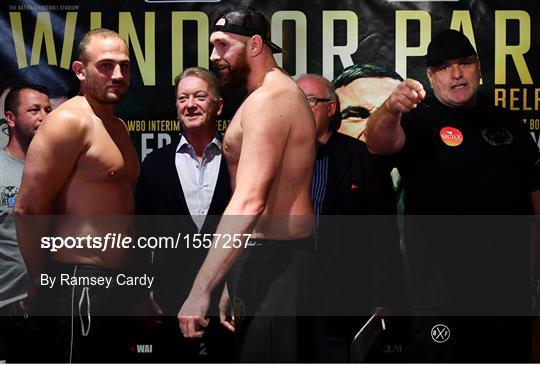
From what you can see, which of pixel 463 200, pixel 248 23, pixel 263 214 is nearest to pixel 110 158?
pixel 263 214

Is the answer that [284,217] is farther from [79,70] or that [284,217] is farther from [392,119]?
[79,70]

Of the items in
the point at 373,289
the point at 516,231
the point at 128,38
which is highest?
the point at 128,38

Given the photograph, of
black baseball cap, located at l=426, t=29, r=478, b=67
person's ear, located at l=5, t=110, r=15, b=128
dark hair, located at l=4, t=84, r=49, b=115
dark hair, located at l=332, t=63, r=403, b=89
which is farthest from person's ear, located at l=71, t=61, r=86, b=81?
black baseball cap, located at l=426, t=29, r=478, b=67

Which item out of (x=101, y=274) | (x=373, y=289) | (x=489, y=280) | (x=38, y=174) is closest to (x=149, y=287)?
(x=101, y=274)

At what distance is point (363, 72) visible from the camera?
3547 millimetres

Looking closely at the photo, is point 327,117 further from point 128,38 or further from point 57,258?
point 57,258

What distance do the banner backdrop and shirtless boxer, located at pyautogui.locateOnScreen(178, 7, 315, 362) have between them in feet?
0.28

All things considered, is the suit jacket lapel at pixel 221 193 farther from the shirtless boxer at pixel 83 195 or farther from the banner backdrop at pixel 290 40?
the shirtless boxer at pixel 83 195

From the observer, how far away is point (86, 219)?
3537 mm

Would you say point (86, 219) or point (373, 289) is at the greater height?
point (86, 219)

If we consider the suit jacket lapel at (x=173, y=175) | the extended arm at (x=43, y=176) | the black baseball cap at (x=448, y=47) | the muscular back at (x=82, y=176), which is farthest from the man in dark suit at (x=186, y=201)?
the black baseball cap at (x=448, y=47)

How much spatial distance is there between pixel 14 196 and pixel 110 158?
475 millimetres

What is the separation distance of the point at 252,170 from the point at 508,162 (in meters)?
1.13

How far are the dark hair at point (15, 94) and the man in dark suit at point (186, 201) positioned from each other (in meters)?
0.57
